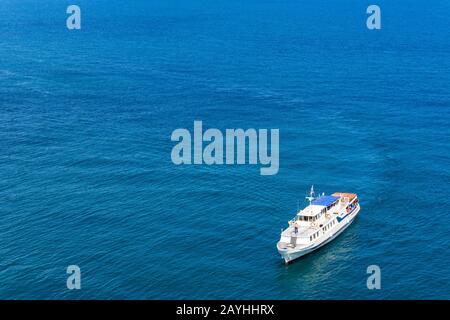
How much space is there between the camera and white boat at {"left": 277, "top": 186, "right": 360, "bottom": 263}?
127m

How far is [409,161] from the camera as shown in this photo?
567 feet

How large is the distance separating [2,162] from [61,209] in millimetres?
36307
